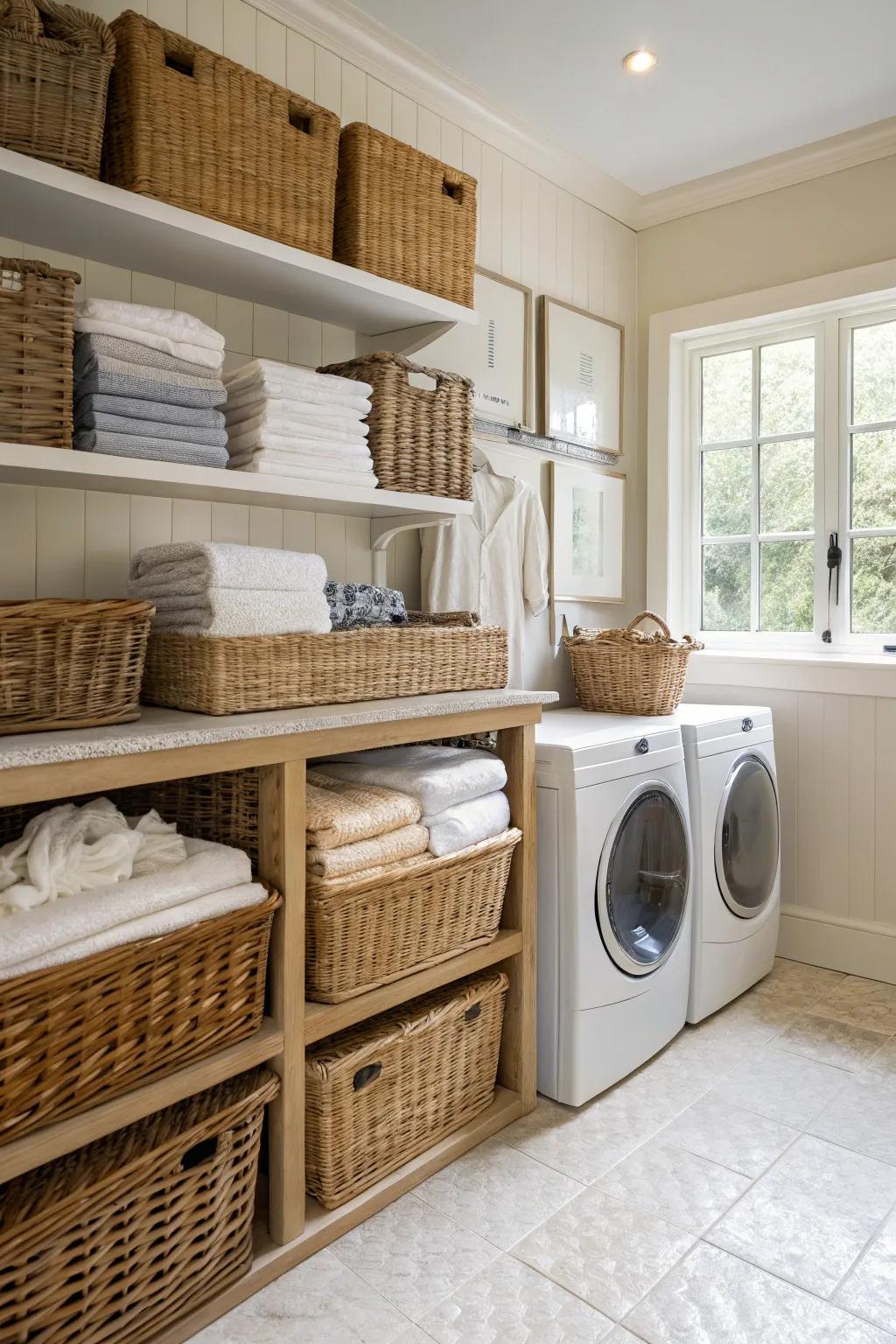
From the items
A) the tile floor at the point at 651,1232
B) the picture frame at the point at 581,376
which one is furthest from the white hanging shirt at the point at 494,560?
the tile floor at the point at 651,1232

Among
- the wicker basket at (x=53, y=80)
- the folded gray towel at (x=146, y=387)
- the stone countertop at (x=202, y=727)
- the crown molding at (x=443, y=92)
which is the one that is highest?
the crown molding at (x=443, y=92)

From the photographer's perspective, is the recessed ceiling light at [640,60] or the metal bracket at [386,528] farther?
the recessed ceiling light at [640,60]

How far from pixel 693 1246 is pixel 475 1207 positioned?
1.26 feet

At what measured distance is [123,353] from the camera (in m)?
1.47

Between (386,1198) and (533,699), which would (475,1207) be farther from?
(533,699)

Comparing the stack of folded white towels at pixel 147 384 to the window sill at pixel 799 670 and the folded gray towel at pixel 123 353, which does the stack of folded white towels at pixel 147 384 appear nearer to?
the folded gray towel at pixel 123 353

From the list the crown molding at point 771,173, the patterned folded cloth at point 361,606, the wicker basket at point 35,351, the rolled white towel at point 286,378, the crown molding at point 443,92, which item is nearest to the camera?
the wicker basket at point 35,351

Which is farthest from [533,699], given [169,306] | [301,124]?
[301,124]

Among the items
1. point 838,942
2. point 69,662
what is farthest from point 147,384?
point 838,942

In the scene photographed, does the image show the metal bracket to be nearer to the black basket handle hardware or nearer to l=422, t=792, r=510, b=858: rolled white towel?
l=422, t=792, r=510, b=858: rolled white towel

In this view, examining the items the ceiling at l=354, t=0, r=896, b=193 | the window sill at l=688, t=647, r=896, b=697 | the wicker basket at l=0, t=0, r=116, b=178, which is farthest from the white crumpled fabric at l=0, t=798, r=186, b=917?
the window sill at l=688, t=647, r=896, b=697

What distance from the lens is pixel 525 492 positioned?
2668mm

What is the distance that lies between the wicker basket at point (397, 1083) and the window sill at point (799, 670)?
1.50 meters

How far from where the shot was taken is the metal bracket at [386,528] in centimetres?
211
